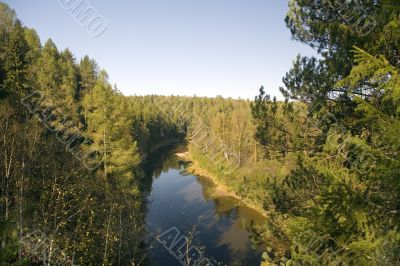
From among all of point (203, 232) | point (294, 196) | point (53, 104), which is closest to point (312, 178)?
point (294, 196)

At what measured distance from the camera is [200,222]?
30859 mm

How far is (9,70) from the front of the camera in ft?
119

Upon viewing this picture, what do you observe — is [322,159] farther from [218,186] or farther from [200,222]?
[218,186]

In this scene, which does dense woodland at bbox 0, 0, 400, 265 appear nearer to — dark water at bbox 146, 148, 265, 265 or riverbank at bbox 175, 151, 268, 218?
dark water at bbox 146, 148, 265, 265

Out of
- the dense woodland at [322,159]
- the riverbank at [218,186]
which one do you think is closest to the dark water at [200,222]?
the riverbank at [218,186]

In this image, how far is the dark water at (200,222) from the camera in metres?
23.8

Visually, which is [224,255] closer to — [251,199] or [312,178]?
[251,199]

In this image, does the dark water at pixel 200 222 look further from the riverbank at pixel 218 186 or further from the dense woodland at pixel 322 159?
the dense woodland at pixel 322 159

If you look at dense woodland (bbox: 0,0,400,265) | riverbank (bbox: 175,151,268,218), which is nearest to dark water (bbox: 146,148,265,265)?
riverbank (bbox: 175,151,268,218)

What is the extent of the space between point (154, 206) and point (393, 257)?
32747mm

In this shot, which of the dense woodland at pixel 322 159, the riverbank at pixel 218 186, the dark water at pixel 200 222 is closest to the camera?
the dense woodland at pixel 322 159

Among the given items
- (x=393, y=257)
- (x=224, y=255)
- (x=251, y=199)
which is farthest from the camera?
(x=251, y=199)

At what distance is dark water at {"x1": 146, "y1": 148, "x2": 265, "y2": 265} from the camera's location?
2383cm

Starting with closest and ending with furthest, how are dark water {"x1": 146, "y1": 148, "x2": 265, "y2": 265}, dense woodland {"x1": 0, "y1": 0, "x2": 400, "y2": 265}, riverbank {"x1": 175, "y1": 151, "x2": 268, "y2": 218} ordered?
dense woodland {"x1": 0, "y1": 0, "x2": 400, "y2": 265}, dark water {"x1": 146, "y1": 148, "x2": 265, "y2": 265}, riverbank {"x1": 175, "y1": 151, "x2": 268, "y2": 218}
